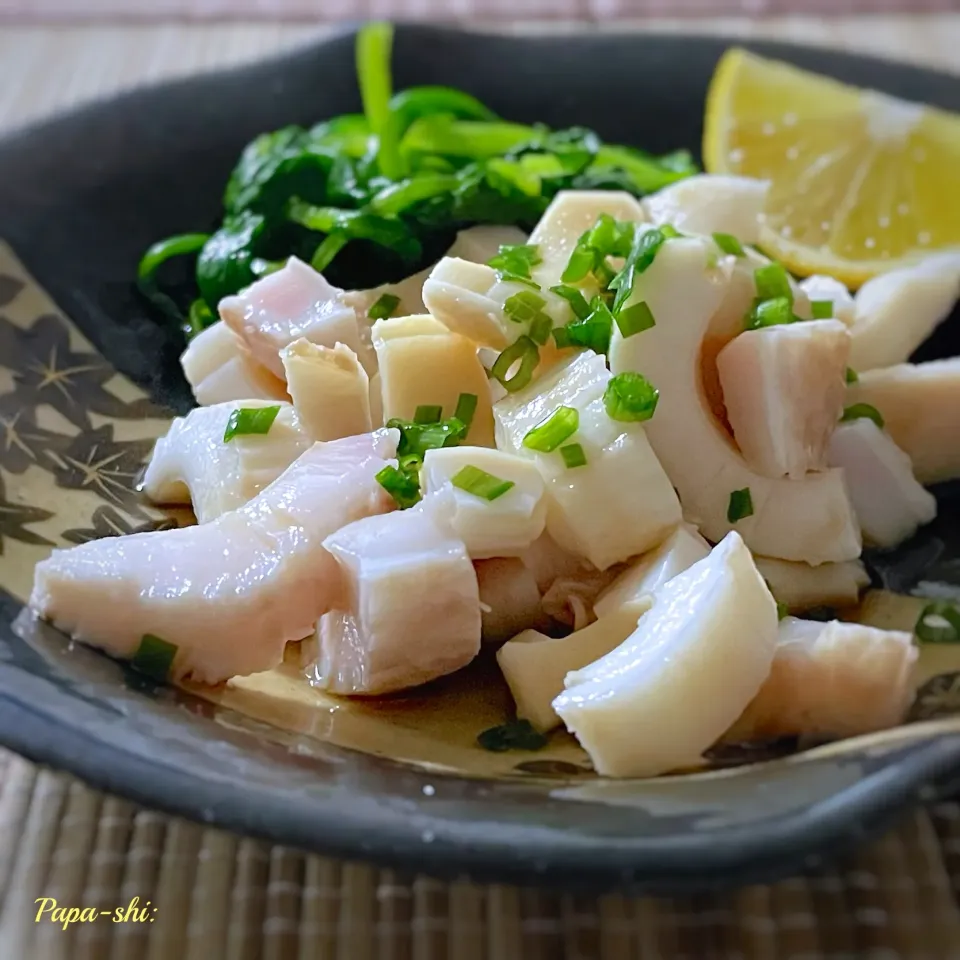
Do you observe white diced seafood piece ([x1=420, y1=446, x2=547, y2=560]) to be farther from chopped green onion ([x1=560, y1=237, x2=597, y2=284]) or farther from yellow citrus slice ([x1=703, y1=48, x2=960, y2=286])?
yellow citrus slice ([x1=703, y1=48, x2=960, y2=286])

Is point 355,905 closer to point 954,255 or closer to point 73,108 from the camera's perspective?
point 954,255

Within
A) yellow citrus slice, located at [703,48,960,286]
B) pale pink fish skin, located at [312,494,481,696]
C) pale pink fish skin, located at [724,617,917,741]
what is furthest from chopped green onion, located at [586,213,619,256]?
yellow citrus slice, located at [703,48,960,286]

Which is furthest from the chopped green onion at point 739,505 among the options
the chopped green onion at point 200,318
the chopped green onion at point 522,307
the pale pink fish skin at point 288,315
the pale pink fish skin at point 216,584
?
the chopped green onion at point 200,318

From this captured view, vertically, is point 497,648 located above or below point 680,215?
below

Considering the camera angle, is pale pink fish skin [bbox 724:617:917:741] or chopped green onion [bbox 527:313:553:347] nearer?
pale pink fish skin [bbox 724:617:917:741]

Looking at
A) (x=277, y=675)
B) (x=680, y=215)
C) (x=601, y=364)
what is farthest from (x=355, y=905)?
(x=680, y=215)

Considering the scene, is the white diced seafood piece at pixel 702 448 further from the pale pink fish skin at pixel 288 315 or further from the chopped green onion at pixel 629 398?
the pale pink fish skin at pixel 288 315

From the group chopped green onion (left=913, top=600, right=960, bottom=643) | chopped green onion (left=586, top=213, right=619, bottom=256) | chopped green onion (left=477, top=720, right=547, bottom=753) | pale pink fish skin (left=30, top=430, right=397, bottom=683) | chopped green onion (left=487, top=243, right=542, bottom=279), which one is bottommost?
chopped green onion (left=913, top=600, right=960, bottom=643)
